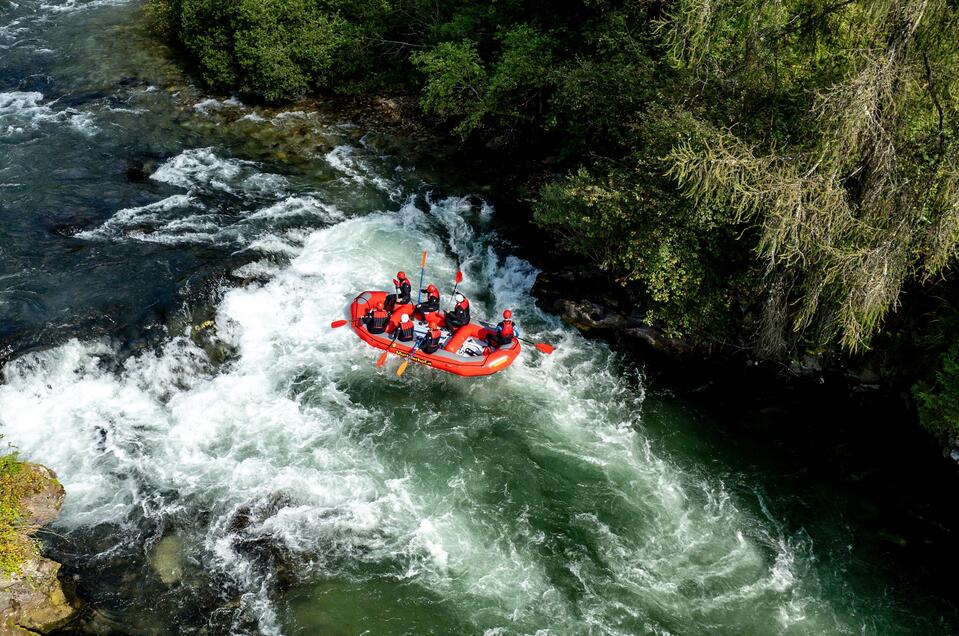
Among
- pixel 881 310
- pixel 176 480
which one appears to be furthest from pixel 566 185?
pixel 176 480

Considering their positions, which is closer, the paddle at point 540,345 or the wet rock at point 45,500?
the wet rock at point 45,500

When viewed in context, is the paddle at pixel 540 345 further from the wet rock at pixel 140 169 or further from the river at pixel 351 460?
the wet rock at pixel 140 169

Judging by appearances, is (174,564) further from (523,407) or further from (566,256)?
(566,256)

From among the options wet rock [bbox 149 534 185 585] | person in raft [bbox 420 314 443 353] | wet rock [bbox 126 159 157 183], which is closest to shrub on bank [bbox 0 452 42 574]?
wet rock [bbox 149 534 185 585]

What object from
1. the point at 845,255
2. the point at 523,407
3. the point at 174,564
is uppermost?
the point at 845,255

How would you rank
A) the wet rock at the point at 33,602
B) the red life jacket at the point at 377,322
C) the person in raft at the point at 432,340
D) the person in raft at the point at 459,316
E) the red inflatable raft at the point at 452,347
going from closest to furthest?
the wet rock at the point at 33,602 → the red inflatable raft at the point at 452,347 → the person in raft at the point at 432,340 → the red life jacket at the point at 377,322 → the person in raft at the point at 459,316

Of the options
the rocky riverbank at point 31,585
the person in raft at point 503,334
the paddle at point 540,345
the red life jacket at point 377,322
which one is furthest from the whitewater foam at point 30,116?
the person in raft at point 503,334
